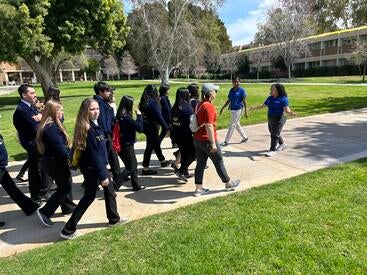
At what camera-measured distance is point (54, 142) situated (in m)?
4.13

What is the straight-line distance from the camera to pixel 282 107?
710 cm

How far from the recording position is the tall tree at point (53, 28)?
1647cm

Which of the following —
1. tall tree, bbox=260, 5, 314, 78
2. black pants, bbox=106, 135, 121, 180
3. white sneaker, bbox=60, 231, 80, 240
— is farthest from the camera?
tall tree, bbox=260, 5, 314, 78

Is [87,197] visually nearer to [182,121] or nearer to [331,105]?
[182,121]

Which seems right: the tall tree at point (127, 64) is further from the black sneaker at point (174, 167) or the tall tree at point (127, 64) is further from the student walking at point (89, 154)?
the student walking at point (89, 154)

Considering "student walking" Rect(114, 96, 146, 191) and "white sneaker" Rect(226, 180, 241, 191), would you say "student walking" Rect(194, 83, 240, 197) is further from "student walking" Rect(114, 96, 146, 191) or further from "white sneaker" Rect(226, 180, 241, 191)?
"student walking" Rect(114, 96, 146, 191)

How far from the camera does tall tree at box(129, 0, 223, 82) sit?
3188cm

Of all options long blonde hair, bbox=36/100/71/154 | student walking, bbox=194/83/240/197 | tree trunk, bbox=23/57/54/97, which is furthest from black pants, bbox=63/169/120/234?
tree trunk, bbox=23/57/54/97

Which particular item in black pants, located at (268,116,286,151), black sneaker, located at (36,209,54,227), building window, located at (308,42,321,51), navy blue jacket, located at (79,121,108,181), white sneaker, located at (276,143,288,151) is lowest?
black sneaker, located at (36,209,54,227)

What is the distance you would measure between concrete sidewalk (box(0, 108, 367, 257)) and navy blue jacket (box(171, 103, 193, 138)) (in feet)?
2.67

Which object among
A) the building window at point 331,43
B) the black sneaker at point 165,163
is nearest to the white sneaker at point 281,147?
the black sneaker at point 165,163

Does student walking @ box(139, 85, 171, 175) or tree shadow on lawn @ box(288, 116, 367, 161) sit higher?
student walking @ box(139, 85, 171, 175)

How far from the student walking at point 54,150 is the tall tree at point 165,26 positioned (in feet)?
96.0

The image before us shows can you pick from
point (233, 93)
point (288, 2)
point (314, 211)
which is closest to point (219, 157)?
point (314, 211)
